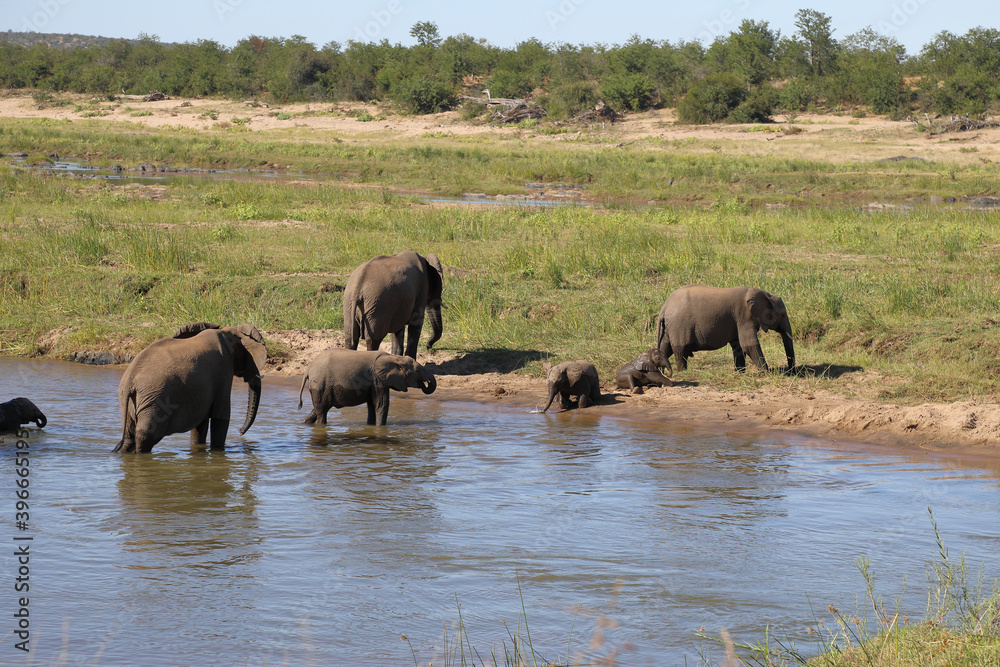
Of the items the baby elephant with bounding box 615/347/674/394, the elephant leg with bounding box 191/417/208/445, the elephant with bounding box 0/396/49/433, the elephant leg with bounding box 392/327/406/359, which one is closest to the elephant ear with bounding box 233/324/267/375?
the elephant leg with bounding box 191/417/208/445

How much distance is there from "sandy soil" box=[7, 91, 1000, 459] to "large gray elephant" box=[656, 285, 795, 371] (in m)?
0.48

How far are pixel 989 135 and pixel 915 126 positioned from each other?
3.28m

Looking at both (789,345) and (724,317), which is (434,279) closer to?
(724,317)

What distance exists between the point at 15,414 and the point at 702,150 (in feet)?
108

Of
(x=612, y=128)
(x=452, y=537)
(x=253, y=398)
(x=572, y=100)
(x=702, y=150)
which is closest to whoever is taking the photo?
(x=452, y=537)

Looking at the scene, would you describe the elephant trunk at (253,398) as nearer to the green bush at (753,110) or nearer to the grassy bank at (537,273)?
the grassy bank at (537,273)

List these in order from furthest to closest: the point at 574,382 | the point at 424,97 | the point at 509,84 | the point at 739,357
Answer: the point at 509,84 < the point at 424,97 < the point at 739,357 < the point at 574,382

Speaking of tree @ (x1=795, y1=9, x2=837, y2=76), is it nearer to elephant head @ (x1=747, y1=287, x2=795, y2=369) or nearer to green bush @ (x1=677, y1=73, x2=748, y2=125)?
green bush @ (x1=677, y1=73, x2=748, y2=125)

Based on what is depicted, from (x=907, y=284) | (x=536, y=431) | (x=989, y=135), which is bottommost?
(x=536, y=431)

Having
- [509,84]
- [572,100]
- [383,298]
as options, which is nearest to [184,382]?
[383,298]

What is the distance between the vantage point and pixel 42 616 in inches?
189

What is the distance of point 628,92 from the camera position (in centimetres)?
4956

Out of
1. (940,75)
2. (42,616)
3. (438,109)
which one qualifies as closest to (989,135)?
(940,75)

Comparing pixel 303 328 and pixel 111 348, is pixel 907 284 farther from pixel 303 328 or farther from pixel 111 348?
pixel 111 348
